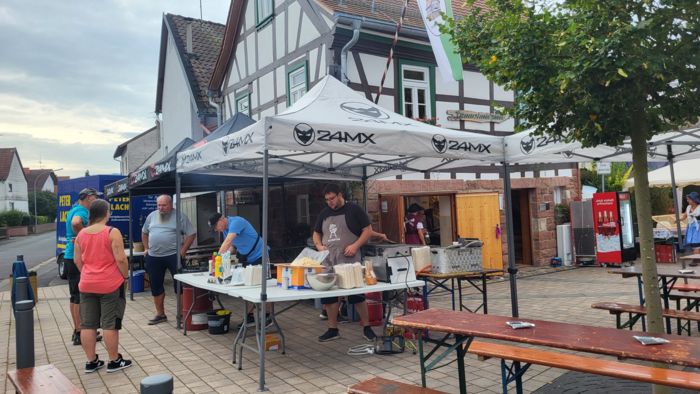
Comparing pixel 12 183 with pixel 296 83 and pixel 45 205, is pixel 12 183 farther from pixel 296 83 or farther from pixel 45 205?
pixel 296 83

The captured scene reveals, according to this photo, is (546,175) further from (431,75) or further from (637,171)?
(637,171)

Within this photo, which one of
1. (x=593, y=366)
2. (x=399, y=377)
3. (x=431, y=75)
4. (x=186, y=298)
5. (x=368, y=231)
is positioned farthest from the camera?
(x=431, y=75)

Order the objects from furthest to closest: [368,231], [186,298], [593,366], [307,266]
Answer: [186,298] < [368,231] < [307,266] < [593,366]

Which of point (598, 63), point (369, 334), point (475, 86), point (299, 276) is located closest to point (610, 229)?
point (475, 86)

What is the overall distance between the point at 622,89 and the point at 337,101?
133 inches

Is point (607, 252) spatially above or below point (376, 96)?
below

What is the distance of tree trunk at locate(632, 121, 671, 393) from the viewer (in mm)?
3438

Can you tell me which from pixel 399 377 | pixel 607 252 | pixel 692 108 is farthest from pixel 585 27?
pixel 607 252

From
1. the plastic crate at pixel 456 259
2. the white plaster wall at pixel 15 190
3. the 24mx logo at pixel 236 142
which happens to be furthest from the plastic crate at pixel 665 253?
the white plaster wall at pixel 15 190

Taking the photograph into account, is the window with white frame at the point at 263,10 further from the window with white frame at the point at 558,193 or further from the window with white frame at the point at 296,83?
the window with white frame at the point at 558,193

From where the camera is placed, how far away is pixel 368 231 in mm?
5988

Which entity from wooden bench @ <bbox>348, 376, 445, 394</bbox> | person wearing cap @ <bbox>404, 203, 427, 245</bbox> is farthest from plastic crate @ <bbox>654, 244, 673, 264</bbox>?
wooden bench @ <bbox>348, 376, 445, 394</bbox>

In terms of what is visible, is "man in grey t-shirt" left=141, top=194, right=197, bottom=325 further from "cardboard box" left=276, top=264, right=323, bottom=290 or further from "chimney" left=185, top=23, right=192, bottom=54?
"chimney" left=185, top=23, right=192, bottom=54

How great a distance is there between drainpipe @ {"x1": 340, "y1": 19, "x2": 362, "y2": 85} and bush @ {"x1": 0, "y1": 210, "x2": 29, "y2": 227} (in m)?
36.8
